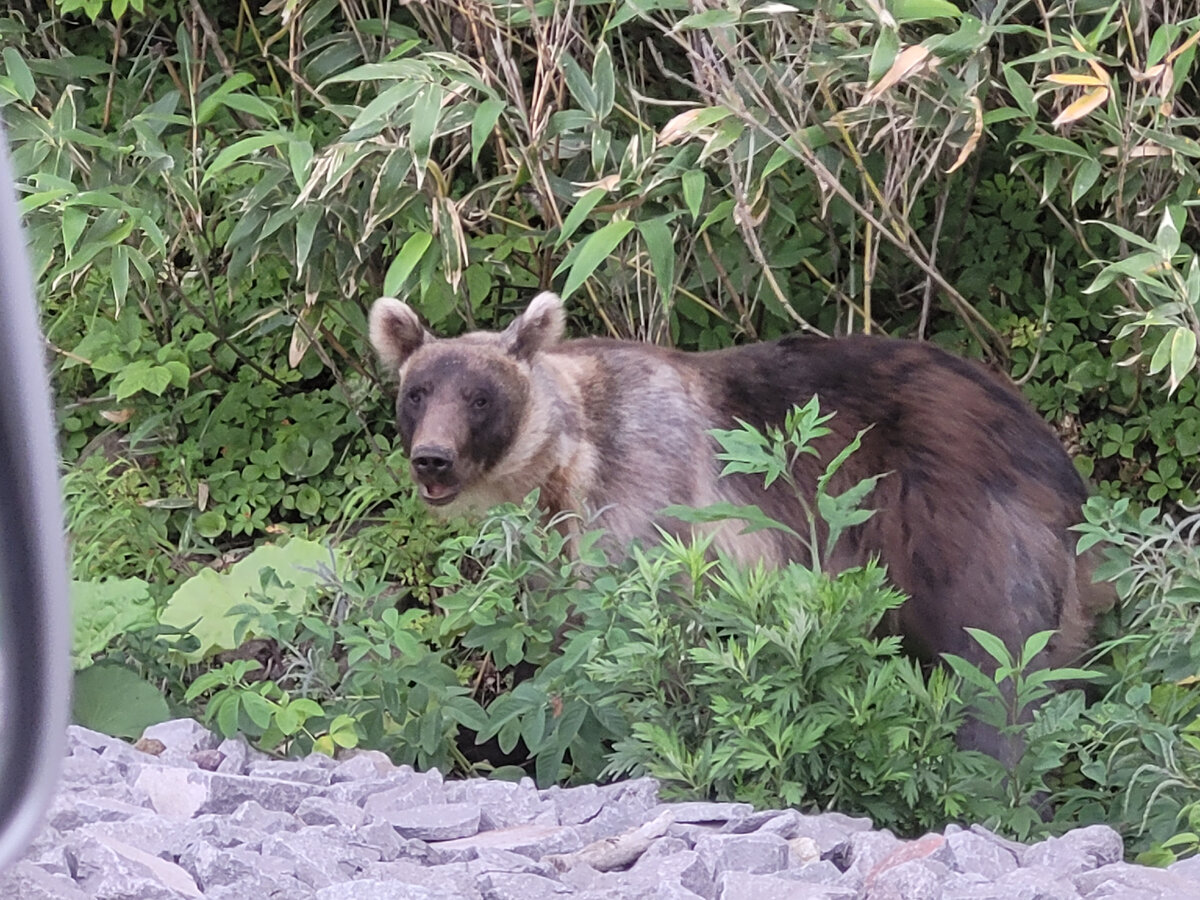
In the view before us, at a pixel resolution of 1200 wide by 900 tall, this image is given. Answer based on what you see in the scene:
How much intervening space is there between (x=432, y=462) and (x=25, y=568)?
3527mm

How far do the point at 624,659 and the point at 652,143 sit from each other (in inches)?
87.7

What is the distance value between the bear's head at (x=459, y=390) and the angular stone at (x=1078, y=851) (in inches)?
98.3

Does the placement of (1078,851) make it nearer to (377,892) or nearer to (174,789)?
(377,892)

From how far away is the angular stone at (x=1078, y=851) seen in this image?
10.5 feet

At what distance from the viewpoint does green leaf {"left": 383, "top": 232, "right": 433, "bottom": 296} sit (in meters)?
5.47

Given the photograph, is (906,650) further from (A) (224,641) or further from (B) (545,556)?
(A) (224,641)

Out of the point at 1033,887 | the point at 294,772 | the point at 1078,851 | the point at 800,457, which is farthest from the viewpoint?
the point at 800,457

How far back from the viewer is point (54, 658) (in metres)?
1.75

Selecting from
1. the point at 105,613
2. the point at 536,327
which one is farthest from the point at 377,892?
the point at 536,327

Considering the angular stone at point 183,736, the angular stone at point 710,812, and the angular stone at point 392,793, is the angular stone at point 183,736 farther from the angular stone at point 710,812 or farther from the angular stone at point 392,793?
the angular stone at point 710,812

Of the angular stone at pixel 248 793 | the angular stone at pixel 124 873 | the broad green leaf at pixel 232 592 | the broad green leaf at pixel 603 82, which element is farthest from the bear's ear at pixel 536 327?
the angular stone at pixel 124 873

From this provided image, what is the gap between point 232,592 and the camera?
17.1ft

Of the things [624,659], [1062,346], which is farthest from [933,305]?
[624,659]

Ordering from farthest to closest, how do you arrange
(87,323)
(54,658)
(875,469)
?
(87,323) < (875,469) < (54,658)
